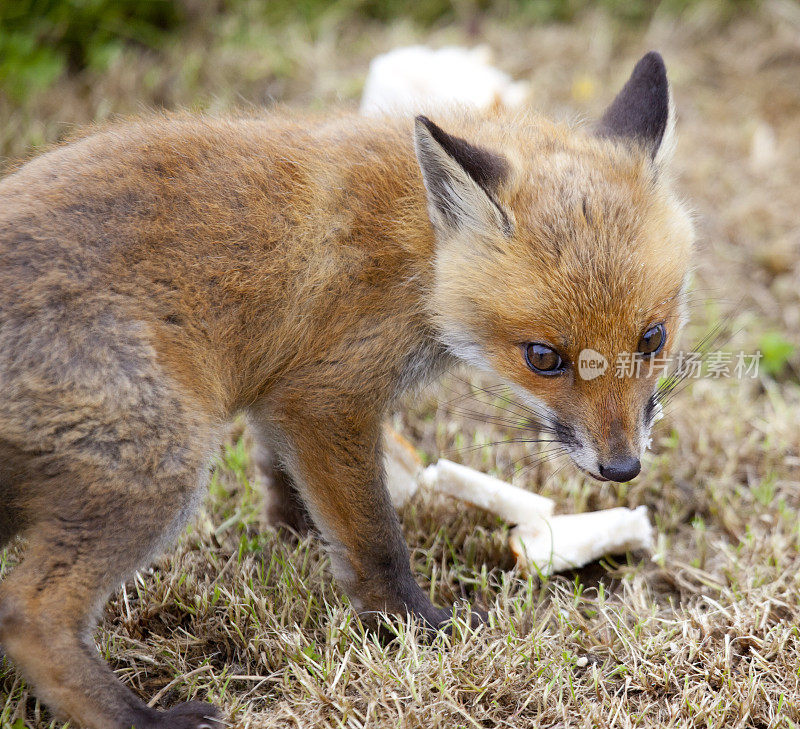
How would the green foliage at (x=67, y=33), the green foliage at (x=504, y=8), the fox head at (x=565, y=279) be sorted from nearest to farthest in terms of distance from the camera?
the fox head at (x=565, y=279) < the green foliage at (x=67, y=33) < the green foliage at (x=504, y=8)

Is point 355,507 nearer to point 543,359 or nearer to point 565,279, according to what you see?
point 543,359

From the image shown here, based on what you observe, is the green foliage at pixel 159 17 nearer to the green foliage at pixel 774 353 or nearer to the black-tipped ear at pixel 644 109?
the green foliage at pixel 774 353

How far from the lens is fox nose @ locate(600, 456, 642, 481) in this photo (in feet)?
10.8

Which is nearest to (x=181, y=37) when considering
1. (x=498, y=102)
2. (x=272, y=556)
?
(x=498, y=102)

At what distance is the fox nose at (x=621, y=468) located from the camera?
329cm

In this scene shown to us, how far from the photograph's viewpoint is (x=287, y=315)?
353 centimetres

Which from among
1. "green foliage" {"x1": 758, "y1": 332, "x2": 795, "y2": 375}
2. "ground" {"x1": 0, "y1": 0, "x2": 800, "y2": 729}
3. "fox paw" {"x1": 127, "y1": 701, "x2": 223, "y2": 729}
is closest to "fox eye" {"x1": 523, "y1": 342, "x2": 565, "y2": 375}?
"ground" {"x1": 0, "y1": 0, "x2": 800, "y2": 729}

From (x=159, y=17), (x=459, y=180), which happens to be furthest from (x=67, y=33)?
(x=459, y=180)

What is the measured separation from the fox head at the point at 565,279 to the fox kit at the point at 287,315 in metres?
0.01

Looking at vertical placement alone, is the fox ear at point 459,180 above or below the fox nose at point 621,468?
above

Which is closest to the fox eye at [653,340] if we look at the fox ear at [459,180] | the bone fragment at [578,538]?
the fox ear at [459,180]

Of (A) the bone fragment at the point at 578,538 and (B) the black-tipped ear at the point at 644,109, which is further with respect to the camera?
(A) the bone fragment at the point at 578,538

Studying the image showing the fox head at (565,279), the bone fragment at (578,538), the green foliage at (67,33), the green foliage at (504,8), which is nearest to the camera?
the fox head at (565,279)

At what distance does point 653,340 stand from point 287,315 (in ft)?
5.13
